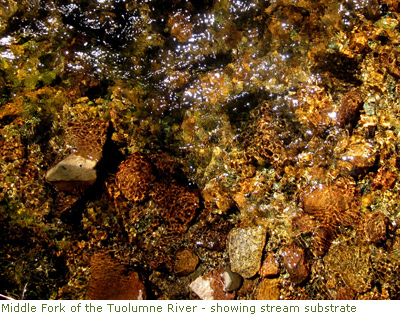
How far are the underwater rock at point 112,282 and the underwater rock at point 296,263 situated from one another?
→ 1.49 m

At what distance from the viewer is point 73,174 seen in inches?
109

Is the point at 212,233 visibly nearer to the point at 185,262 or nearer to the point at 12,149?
the point at 185,262

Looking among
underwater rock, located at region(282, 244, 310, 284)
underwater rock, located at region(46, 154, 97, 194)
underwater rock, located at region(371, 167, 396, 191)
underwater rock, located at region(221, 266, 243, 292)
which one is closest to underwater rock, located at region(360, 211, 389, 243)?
underwater rock, located at region(371, 167, 396, 191)

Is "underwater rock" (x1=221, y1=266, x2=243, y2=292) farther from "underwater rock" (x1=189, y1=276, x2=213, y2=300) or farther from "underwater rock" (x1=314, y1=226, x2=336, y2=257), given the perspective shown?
"underwater rock" (x1=314, y1=226, x2=336, y2=257)

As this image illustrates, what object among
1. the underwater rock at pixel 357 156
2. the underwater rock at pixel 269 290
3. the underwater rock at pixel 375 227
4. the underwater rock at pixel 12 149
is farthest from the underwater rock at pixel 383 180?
the underwater rock at pixel 12 149

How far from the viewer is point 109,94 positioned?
10.6 ft

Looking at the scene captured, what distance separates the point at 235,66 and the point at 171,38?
0.92 m

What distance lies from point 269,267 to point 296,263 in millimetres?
264


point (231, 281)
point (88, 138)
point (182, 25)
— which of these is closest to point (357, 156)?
point (231, 281)

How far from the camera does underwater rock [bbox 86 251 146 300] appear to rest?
2576 mm

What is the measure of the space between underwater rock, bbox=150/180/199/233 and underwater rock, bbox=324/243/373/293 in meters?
1.44

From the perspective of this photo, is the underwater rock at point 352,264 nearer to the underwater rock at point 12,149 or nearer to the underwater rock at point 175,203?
the underwater rock at point 175,203

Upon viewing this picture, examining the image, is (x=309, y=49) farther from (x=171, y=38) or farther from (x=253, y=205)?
(x=253, y=205)

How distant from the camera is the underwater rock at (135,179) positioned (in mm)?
2861
